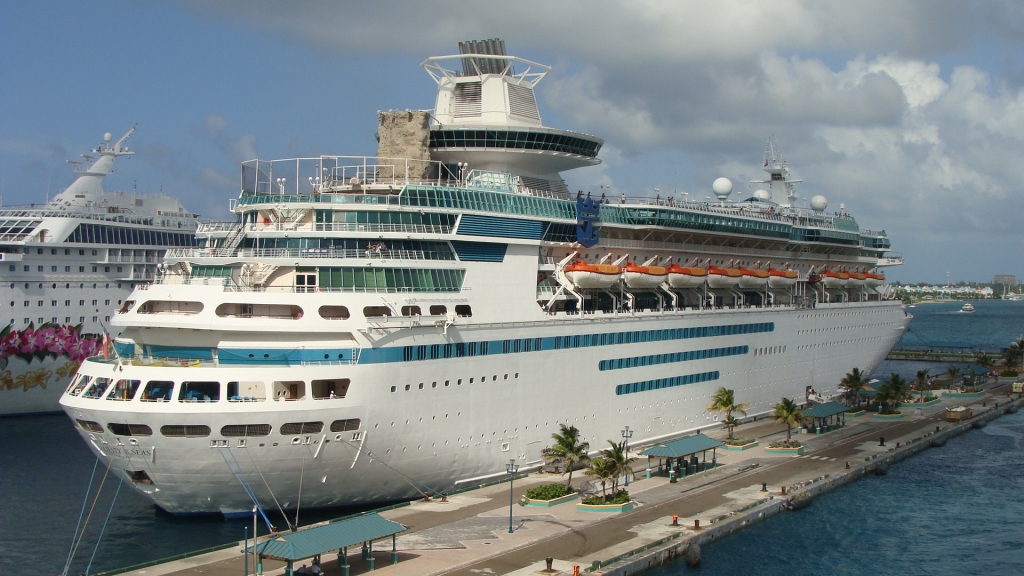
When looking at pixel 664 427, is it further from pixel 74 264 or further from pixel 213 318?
pixel 74 264

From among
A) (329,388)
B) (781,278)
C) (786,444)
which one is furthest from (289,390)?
(781,278)

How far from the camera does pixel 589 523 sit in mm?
30000

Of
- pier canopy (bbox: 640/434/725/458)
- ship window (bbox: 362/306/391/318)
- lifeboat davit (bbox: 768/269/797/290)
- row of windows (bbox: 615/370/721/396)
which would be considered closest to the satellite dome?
lifeboat davit (bbox: 768/269/797/290)

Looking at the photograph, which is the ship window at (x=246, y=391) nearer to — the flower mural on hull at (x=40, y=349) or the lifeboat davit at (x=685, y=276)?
the lifeboat davit at (x=685, y=276)

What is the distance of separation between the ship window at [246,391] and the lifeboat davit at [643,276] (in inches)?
749

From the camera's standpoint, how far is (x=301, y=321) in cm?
2867

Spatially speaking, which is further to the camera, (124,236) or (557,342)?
(124,236)

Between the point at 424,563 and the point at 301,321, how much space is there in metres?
8.46

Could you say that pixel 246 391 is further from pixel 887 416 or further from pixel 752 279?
pixel 887 416

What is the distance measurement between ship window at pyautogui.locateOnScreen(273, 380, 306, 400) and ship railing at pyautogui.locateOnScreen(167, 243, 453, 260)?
4533 mm

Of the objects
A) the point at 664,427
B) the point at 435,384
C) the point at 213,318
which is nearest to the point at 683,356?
the point at 664,427

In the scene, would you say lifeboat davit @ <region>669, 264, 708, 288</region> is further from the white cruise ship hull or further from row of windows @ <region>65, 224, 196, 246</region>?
row of windows @ <region>65, 224, 196, 246</region>

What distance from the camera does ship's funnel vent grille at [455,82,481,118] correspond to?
40094 millimetres

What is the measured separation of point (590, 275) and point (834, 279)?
2743 cm
